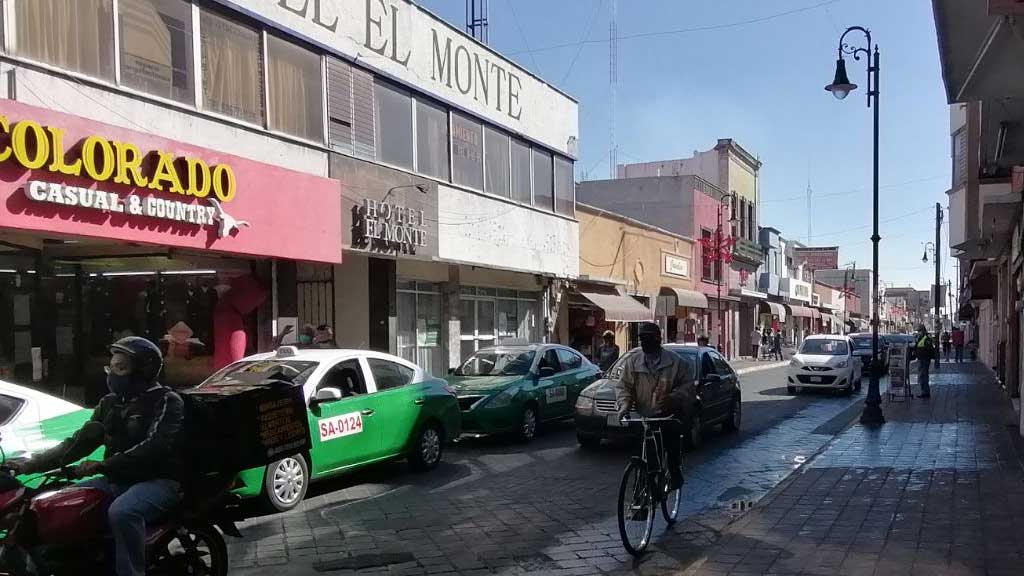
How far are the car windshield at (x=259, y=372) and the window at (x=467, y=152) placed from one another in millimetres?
10667

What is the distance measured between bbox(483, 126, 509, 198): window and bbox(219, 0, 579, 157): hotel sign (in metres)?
0.40

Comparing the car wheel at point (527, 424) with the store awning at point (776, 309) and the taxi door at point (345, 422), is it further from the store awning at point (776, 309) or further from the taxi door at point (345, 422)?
the store awning at point (776, 309)

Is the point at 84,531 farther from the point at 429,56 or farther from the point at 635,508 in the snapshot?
the point at 429,56

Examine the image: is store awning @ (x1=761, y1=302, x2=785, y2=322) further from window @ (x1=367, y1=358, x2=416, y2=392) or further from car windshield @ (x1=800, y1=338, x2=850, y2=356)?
window @ (x1=367, y1=358, x2=416, y2=392)

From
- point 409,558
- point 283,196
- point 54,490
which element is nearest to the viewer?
point 54,490

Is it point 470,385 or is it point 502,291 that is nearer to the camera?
point 470,385

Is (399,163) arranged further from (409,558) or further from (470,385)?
(409,558)

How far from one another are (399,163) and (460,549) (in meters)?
11.7

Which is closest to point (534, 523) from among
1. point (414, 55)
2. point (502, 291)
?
point (414, 55)

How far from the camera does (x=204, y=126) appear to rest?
12.3m

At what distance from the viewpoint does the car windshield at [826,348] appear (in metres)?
22.4

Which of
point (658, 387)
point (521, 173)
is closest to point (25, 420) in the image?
point (658, 387)

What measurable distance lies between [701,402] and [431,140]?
964 cm

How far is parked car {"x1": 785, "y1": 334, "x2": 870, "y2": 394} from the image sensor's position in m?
21.3
